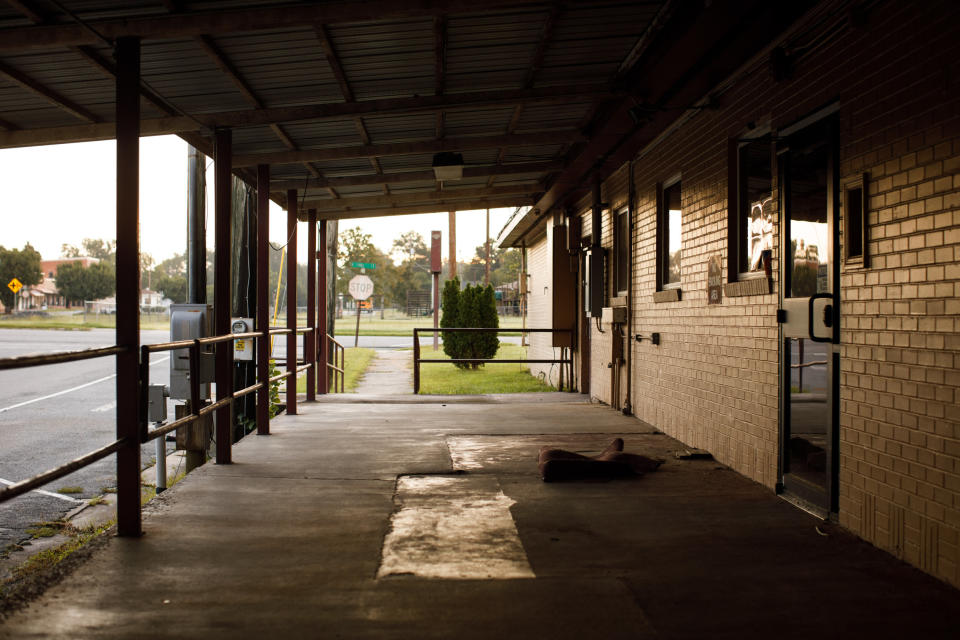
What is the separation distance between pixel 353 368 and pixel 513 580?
17.2 m

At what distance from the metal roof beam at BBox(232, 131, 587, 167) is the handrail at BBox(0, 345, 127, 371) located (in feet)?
13.0

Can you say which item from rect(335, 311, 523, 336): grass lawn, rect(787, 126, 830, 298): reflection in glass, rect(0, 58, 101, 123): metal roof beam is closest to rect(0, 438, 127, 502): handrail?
rect(0, 58, 101, 123): metal roof beam

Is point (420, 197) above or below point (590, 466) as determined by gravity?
above

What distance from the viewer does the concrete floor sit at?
115 inches

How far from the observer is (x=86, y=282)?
178 feet

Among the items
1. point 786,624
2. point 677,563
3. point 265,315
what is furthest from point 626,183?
point 786,624

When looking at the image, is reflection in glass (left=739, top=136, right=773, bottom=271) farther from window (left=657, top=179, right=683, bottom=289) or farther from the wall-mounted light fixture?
the wall-mounted light fixture

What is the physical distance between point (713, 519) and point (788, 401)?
101cm

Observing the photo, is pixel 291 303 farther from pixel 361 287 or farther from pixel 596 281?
pixel 361 287

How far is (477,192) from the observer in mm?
11430

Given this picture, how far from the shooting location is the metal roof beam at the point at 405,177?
916 centimetres

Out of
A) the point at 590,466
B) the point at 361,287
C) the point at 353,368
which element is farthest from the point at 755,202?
the point at 361,287

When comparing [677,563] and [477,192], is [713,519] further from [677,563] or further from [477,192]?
[477,192]

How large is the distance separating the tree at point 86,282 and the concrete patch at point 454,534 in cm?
5350
